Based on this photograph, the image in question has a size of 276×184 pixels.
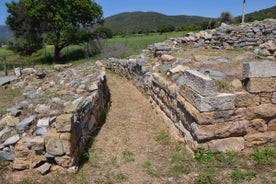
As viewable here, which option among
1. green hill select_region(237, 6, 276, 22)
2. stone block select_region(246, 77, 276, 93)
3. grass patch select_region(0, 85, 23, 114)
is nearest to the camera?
stone block select_region(246, 77, 276, 93)

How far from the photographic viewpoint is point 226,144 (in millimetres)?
4047

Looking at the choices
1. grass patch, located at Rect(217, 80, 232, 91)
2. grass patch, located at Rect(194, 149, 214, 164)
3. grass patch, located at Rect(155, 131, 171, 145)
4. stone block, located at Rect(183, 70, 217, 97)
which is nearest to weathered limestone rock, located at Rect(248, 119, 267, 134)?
grass patch, located at Rect(217, 80, 232, 91)

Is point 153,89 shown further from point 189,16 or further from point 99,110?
point 189,16

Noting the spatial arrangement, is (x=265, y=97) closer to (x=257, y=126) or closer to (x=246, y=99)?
(x=246, y=99)

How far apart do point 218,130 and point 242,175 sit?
70cm

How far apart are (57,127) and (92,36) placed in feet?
79.2

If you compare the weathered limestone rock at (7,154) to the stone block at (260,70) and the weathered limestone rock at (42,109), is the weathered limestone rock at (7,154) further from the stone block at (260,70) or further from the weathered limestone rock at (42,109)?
the stone block at (260,70)

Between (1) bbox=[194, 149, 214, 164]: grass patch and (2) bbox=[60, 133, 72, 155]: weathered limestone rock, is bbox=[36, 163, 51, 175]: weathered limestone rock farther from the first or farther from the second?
(1) bbox=[194, 149, 214, 164]: grass patch

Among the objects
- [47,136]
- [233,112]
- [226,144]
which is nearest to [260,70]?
[233,112]

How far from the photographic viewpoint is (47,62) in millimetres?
26516

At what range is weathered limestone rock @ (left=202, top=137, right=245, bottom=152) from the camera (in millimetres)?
4016

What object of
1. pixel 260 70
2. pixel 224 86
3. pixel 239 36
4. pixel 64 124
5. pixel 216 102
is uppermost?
pixel 239 36

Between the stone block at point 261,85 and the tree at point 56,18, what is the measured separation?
21993 millimetres

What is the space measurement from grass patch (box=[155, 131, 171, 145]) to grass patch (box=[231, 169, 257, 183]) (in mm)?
1428
